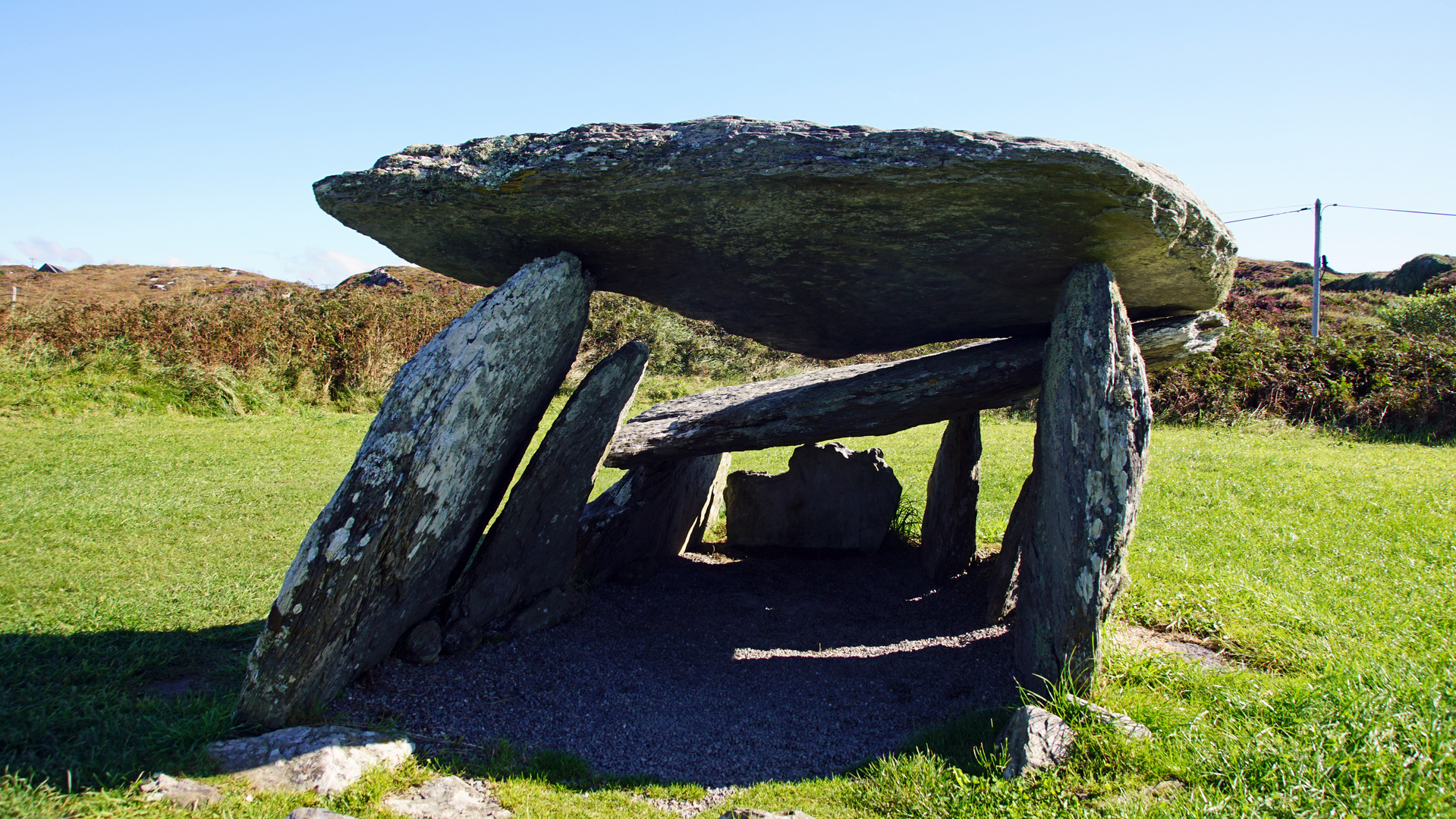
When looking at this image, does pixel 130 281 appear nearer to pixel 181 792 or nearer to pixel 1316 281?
pixel 181 792

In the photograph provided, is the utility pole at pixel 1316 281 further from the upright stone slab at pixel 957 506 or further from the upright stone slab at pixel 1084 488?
the upright stone slab at pixel 1084 488

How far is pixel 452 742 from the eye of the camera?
437 centimetres

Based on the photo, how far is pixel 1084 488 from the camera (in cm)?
462

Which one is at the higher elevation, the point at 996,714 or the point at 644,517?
the point at 644,517

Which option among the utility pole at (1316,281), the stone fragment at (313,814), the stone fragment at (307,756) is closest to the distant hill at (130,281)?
the stone fragment at (307,756)

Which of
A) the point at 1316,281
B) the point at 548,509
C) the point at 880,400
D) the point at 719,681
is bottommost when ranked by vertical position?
the point at 719,681

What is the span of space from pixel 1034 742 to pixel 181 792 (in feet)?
12.0

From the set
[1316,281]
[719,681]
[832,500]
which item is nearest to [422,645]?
[719,681]

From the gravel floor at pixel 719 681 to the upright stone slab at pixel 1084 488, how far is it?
593mm

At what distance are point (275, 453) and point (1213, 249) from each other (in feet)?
36.5

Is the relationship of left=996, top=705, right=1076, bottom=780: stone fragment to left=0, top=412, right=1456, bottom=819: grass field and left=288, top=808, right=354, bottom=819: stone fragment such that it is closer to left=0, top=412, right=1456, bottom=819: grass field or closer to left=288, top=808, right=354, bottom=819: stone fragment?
left=0, top=412, right=1456, bottom=819: grass field

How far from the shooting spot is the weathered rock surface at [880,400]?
19.9ft

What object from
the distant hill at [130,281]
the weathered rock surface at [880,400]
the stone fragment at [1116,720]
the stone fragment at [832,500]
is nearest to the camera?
the stone fragment at [1116,720]

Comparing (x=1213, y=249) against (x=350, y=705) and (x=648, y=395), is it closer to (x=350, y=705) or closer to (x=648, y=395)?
(x=350, y=705)
